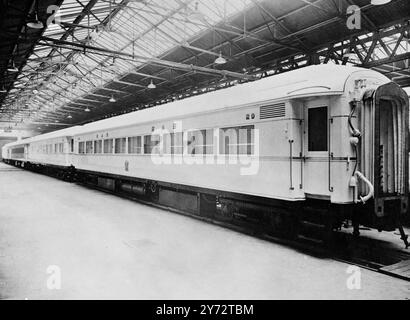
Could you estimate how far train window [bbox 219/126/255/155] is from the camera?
7.52m

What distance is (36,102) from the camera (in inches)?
1553

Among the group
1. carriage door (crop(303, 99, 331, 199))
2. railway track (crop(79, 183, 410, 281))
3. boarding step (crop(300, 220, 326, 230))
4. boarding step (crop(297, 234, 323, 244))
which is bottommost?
railway track (crop(79, 183, 410, 281))

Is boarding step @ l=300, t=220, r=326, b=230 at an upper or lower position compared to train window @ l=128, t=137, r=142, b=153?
lower

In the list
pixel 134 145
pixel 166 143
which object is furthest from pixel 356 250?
pixel 134 145

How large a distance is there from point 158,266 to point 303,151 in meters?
3.51

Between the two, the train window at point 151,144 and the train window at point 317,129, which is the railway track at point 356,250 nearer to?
the train window at point 317,129

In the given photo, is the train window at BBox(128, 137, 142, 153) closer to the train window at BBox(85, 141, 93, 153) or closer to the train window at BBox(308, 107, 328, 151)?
the train window at BBox(85, 141, 93, 153)

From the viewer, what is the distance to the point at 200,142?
362 inches

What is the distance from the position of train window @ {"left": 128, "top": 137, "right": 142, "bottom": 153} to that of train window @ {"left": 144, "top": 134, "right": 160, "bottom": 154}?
1.71ft

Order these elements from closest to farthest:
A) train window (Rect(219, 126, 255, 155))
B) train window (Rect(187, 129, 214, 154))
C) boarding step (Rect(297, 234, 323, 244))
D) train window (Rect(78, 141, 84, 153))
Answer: boarding step (Rect(297, 234, 323, 244)), train window (Rect(219, 126, 255, 155)), train window (Rect(187, 129, 214, 154)), train window (Rect(78, 141, 84, 153))

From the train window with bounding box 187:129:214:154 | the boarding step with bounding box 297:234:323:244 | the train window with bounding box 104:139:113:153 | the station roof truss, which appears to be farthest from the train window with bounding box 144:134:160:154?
the boarding step with bounding box 297:234:323:244
